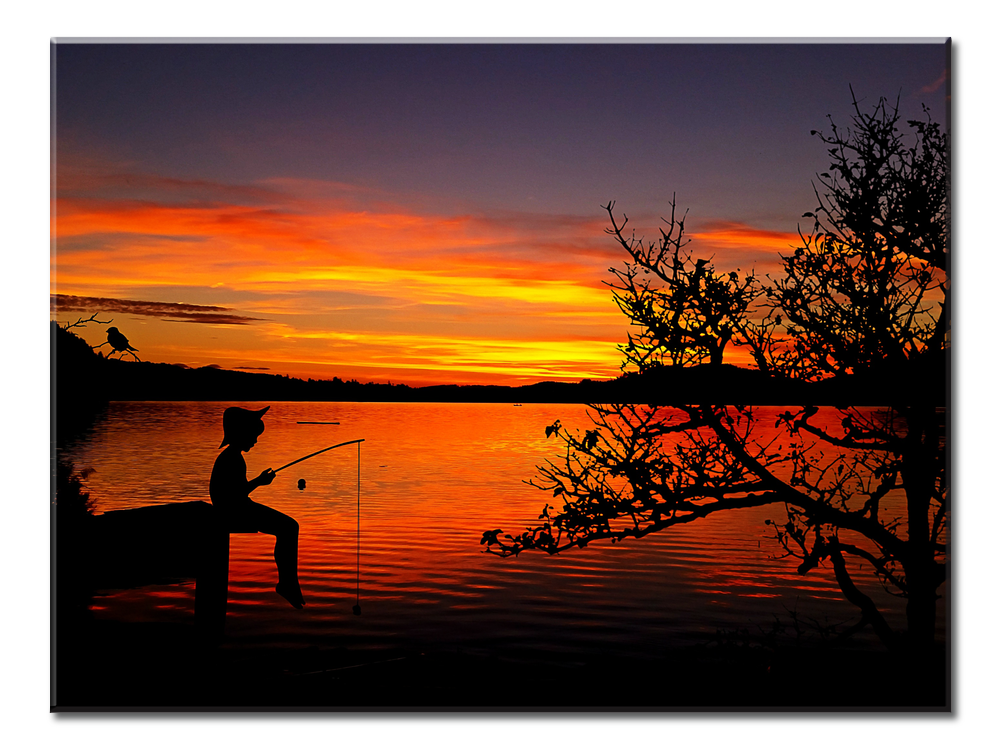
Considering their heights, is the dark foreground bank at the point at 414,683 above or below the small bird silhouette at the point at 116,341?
below

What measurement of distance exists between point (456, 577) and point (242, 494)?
7.75m

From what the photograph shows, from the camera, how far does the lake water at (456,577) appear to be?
9.48 meters

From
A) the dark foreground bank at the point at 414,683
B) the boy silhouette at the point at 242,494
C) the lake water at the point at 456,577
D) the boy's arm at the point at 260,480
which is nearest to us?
the dark foreground bank at the point at 414,683

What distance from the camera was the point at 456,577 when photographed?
12555 millimetres

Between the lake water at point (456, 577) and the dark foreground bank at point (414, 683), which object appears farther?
the lake water at point (456, 577)

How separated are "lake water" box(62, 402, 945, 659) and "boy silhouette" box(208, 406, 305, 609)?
2.89 meters

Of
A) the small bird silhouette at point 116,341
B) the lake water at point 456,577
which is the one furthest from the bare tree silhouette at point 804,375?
the small bird silhouette at point 116,341

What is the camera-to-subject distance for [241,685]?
5605mm

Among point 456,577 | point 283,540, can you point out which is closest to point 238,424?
point 283,540

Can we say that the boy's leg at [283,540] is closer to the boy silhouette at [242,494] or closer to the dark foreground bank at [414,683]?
the boy silhouette at [242,494]

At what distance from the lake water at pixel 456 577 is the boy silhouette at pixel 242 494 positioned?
289cm

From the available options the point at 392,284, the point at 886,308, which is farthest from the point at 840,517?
the point at 392,284

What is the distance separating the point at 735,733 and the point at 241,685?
322 centimetres
